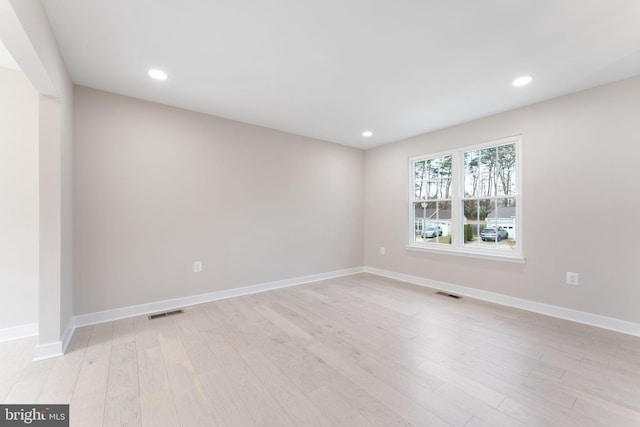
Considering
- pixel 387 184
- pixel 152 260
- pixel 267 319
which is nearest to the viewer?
pixel 267 319

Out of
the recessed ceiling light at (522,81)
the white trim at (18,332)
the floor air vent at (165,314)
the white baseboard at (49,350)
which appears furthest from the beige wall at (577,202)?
the white trim at (18,332)

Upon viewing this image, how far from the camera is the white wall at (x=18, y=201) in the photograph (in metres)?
2.34

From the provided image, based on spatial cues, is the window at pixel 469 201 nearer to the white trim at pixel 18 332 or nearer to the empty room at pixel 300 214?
the empty room at pixel 300 214

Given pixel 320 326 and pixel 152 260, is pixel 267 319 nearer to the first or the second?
pixel 320 326

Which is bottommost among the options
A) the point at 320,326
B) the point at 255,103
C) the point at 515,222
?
the point at 320,326

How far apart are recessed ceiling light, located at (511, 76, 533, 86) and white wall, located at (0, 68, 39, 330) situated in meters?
4.68

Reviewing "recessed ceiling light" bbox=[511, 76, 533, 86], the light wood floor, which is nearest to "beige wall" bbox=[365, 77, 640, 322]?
the light wood floor

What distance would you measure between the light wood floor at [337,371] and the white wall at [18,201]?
14.3 inches

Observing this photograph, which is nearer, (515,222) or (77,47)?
(77,47)

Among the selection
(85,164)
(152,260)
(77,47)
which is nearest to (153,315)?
(152,260)

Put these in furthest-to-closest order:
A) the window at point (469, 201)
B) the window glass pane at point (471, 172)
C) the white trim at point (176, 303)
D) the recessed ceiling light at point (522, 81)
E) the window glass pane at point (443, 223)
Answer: the window glass pane at point (443, 223), the window glass pane at point (471, 172), the window at point (469, 201), the white trim at point (176, 303), the recessed ceiling light at point (522, 81)

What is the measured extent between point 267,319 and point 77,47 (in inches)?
116

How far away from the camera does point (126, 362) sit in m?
2.00

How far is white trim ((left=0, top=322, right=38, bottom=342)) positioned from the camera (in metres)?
2.32
